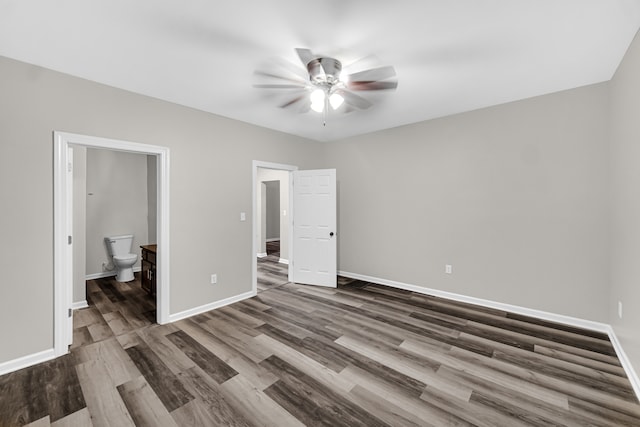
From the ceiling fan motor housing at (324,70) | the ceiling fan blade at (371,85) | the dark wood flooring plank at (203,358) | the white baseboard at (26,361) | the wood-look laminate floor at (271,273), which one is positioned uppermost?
the ceiling fan blade at (371,85)

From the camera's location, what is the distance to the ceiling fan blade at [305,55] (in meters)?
2.11

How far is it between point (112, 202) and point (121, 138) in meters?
3.17

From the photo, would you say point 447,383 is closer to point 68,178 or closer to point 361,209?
point 361,209

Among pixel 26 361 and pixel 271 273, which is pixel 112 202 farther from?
pixel 26 361

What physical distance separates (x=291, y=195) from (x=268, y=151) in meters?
0.92

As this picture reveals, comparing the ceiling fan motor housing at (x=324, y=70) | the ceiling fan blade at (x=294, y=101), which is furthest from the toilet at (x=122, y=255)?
the ceiling fan motor housing at (x=324, y=70)

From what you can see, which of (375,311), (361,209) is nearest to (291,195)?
(361,209)

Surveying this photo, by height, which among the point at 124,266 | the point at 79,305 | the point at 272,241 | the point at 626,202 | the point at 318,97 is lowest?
the point at 79,305

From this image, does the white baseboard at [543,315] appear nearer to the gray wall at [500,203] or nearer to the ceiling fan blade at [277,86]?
the gray wall at [500,203]

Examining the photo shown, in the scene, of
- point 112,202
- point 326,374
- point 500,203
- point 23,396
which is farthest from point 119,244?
point 500,203

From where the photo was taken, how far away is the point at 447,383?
2.07 m

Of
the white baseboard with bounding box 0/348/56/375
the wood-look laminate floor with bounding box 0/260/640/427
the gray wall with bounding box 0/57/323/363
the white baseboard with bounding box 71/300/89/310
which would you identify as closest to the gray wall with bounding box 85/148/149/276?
the white baseboard with bounding box 71/300/89/310

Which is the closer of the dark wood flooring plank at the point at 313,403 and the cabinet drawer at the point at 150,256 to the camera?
the dark wood flooring plank at the point at 313,403

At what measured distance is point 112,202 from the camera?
5230 mm
